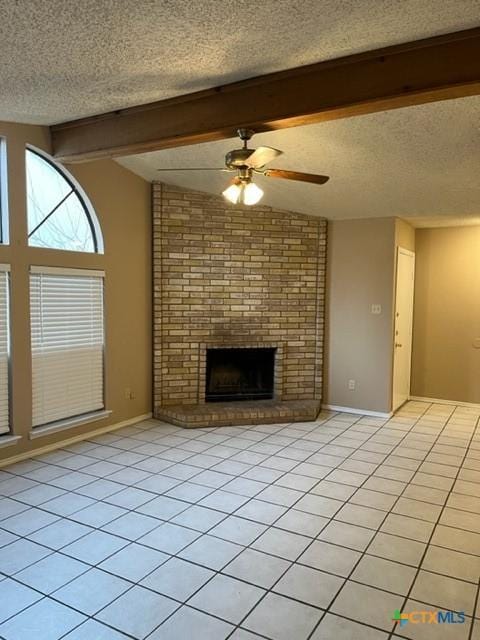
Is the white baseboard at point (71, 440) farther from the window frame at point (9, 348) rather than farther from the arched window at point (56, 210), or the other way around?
the arched window at point (56, 210)

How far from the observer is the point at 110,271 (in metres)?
4.70

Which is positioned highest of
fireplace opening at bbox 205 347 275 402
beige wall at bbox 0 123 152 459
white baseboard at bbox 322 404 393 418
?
beige wall at bbox 0 123 152 459

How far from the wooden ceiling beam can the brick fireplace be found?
1862 mm

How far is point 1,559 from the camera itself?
8.21ft

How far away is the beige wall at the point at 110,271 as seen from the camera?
3.82m

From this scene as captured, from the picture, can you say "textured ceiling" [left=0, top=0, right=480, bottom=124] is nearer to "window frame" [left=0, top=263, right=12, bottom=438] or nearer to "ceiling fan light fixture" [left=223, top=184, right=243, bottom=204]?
"ceiling fan light fixture" [left=223, top=184, right=243, bottom=204]

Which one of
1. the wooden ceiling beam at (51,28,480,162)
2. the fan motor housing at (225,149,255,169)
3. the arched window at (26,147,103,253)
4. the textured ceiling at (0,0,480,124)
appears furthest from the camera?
the arched window at (26,147,103,253)

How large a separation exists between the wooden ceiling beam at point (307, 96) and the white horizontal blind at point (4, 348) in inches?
49.7

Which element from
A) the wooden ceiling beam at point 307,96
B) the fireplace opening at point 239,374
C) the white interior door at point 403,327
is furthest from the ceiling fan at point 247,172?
the white interior door at point 403,327

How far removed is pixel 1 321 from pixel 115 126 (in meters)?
1.76

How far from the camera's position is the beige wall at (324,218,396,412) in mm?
5473

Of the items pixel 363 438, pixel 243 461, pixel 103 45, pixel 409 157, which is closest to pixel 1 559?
pixel 243 461

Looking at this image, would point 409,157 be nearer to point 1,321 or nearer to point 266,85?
point 266,85

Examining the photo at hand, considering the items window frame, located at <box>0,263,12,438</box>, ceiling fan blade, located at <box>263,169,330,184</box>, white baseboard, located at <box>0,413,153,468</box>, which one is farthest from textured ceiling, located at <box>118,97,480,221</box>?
white baseboard, located at <box>0,413,153,468</box>
